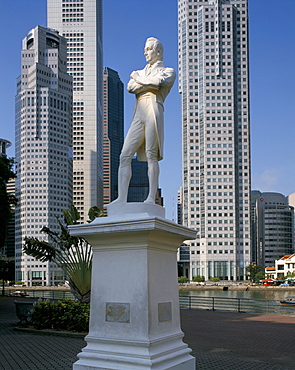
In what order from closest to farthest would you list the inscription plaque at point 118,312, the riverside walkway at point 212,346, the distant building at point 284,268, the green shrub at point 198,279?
the inscription plaque at point 118,312, the riverside walkway at point 212,346, the green shrub at point 198,279, the distant building at point 284,268

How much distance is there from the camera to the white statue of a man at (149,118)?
7746 millimetres

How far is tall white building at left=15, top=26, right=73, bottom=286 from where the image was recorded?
136 meters

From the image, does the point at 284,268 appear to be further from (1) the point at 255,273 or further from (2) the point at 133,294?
(2) the point at 133,294

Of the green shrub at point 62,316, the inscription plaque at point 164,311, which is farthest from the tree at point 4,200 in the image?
the inscription plaque at point 164,311

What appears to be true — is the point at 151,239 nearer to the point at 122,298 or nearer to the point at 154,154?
the point at 122,298

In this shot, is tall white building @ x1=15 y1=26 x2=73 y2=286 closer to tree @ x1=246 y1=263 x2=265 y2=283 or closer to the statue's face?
tree @ x1=246 y1=263 x2=265 y2=283

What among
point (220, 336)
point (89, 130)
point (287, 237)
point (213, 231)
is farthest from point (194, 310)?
point (89, 130)

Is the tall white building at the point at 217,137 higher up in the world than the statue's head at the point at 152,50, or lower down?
higher up

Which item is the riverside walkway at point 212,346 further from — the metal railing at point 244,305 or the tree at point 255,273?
the tree at point 255,273

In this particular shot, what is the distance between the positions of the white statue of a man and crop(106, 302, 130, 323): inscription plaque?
5.62 feet

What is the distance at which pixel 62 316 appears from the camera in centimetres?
1567

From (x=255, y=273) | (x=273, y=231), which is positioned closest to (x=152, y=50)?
(x=255, y=273)

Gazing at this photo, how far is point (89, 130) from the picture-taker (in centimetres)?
18088

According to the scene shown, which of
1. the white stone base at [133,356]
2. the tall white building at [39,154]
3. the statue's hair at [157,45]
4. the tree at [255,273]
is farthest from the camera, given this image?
the tall white building at [39,154]
